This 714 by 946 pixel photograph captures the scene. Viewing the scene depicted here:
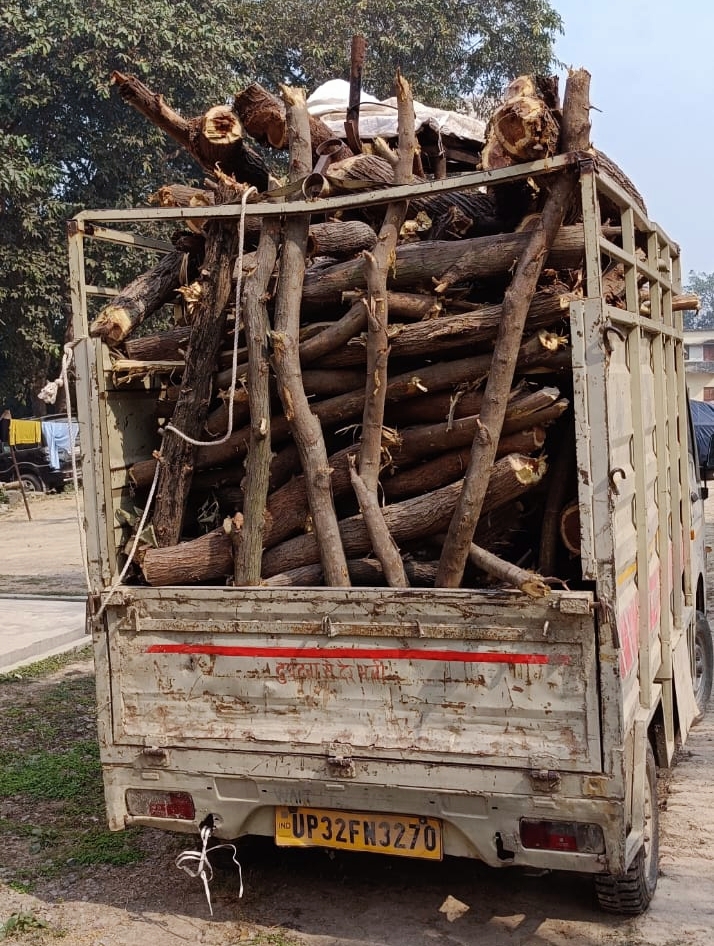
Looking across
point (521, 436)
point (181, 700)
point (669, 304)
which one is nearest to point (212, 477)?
point (181, 700)

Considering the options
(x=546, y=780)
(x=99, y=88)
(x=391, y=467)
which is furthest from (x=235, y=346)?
(x=99, y=88)

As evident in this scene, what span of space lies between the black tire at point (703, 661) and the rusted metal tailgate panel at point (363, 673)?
3038mm

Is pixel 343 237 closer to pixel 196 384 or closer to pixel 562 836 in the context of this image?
Result: pixel 196 384

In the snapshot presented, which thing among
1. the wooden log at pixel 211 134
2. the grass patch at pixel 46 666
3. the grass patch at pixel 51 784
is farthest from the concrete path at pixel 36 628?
the wooden log at pixel 211 134

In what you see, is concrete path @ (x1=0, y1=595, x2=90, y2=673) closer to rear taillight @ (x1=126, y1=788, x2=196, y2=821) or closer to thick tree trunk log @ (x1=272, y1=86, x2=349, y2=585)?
rear taillight @ (x1=126, y1=788, x2=196, y2=821)

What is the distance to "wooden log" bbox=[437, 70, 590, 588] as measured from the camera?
3734mm

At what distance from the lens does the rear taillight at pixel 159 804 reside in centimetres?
409

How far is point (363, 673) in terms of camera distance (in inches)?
150

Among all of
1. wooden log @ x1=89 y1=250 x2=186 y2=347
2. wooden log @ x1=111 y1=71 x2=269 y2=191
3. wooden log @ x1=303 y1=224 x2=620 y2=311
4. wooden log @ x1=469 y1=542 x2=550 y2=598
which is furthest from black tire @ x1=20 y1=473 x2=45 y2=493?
wooden log @ x1=469 y1=542 x2=550 y2=598

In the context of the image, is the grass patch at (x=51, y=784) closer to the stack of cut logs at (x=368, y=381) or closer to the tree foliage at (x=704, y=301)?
the stack of cut logs at (x=368, y=381)

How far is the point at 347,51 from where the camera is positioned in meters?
27.9

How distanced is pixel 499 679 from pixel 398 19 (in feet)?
90.1

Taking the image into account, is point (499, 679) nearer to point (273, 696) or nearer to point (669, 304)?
point (273, 696)

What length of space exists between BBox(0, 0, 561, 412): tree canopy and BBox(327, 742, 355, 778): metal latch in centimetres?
2023
